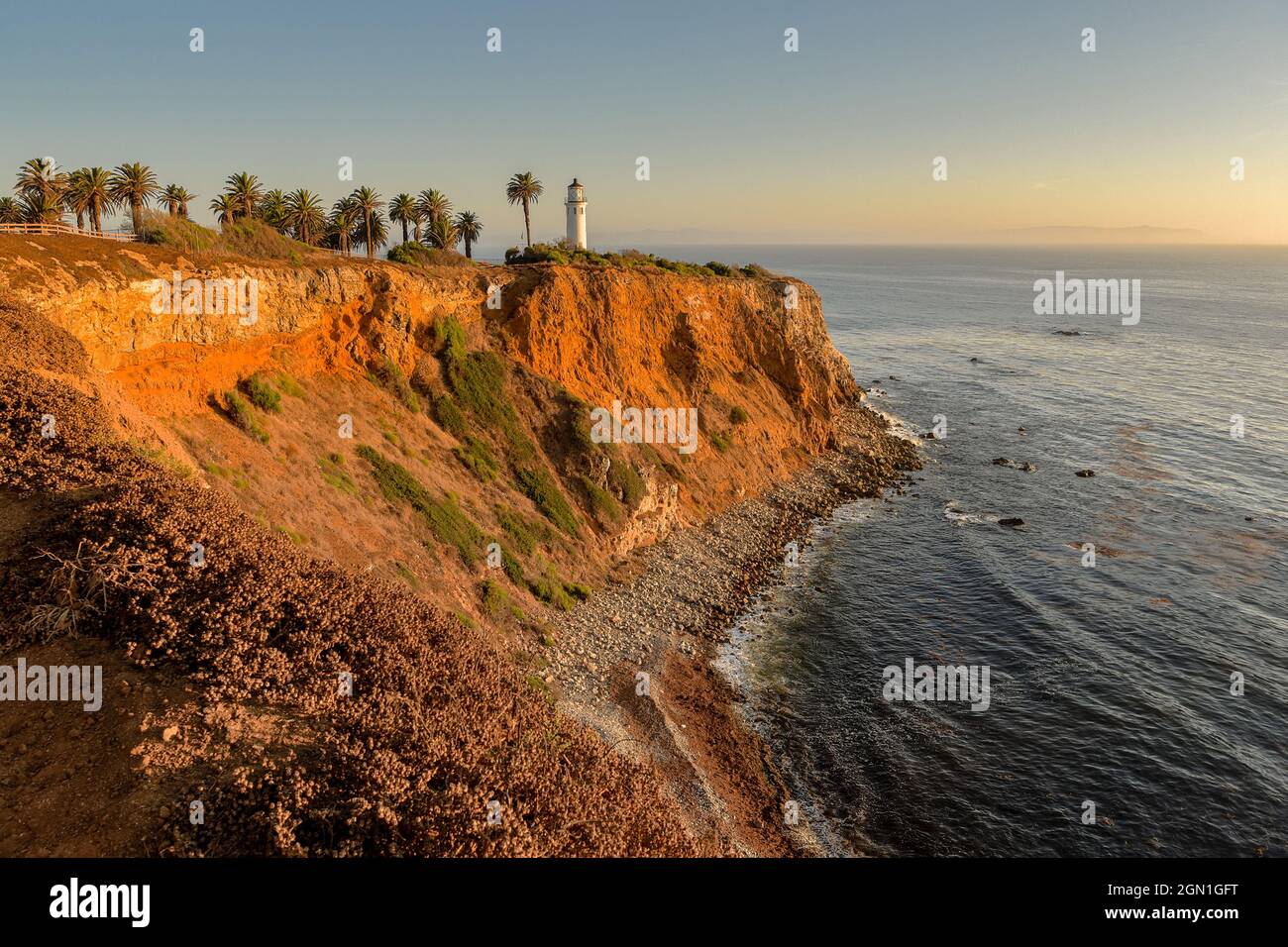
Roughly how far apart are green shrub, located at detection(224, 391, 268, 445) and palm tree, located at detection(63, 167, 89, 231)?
27830mm

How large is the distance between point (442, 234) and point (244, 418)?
35.7 meters

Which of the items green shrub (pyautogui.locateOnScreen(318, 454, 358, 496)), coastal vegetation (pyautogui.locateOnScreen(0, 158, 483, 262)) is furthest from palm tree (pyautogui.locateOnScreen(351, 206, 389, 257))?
green shrub (pyautogui.locateOnScreen(318, 454, 358, 496))

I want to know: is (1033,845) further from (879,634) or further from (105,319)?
(105,319)

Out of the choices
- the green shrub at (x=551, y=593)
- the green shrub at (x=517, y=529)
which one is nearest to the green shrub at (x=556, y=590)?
the green shrub at (x=551, y=593)

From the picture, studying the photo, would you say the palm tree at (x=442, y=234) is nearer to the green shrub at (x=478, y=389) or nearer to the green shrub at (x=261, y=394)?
the green shrub at (x=478, y=389)

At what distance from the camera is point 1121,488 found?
55844mm

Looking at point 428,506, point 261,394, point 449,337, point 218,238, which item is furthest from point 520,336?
point 261,394

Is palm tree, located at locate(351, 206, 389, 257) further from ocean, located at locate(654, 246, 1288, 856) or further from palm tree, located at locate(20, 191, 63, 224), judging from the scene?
ocean, located at locate(654, 246, 1288, 856)

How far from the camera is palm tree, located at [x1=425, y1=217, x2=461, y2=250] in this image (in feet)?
197

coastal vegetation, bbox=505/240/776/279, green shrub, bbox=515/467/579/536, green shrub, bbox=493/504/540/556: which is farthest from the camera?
coastal vegetation, bbox=505/240/776/279

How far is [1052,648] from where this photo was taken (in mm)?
34844
